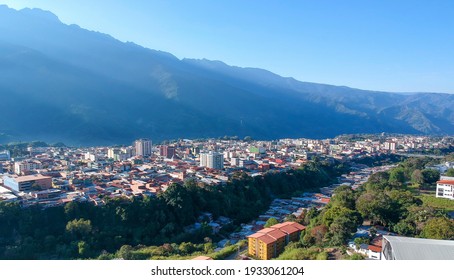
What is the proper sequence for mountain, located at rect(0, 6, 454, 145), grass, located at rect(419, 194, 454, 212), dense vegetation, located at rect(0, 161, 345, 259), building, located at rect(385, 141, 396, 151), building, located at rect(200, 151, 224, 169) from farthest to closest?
mountain, located at rect(0, 6, 454, 145) → building, located at rect(385, 141, 396, 151) → building, located at rect(200, 151, 224, 169) → grass, located at rect(419, 194, 454, 212) → dense vegetation, located at rect(0, 161, 345, 259)

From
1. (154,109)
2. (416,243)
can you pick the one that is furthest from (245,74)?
(416,243)

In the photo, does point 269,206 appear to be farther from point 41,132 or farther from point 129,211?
point 41,132

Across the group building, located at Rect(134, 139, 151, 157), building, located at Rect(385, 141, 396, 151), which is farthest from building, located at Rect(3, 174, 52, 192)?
building, located at Rect(385, 141, 396, 151)

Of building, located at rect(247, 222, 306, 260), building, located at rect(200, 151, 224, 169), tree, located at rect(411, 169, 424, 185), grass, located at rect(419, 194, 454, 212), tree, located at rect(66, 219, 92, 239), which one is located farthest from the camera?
building, located at rect(200, 151, 224, 169)

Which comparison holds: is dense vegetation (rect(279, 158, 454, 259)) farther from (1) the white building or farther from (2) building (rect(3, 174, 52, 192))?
(1) the white building

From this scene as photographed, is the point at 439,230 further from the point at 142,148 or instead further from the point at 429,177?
the point at 142,148

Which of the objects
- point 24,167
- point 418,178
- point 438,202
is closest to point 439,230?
point 438,202

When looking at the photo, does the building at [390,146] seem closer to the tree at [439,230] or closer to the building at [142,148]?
the building at [142,148]
